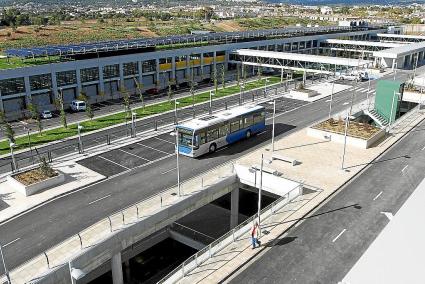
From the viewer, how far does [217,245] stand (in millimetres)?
25297

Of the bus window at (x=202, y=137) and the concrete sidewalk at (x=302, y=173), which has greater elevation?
the bus window at (x=202, y=137)

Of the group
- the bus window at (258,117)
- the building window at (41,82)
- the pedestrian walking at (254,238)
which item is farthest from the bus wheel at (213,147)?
the building window at (41,82)

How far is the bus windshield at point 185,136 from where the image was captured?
41.2m

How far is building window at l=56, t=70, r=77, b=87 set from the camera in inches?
2662

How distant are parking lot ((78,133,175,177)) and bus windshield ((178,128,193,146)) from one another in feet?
8.76

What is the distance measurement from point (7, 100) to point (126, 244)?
149ft

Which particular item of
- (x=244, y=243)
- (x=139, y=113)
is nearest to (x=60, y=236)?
(x=244, y=243)

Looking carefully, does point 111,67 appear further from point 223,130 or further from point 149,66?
point 223,130

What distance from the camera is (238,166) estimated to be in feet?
118

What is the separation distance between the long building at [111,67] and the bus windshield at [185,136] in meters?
31.6

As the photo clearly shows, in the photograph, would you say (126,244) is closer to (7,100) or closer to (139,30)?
(7,100)

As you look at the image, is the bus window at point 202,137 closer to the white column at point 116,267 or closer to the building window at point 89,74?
the white column at point 116,267

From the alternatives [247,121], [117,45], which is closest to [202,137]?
[247,121]

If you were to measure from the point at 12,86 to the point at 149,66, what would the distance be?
28.1 metres
